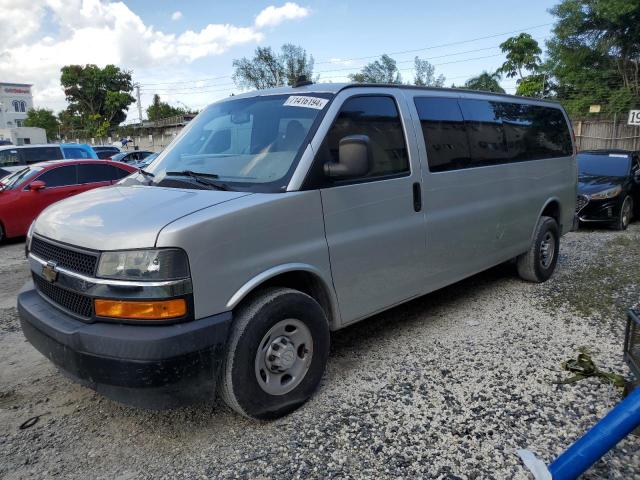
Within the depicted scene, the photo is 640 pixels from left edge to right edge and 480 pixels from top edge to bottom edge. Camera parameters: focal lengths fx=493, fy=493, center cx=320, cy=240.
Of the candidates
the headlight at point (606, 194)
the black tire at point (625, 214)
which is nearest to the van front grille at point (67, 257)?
the headlight at point (606, 194)

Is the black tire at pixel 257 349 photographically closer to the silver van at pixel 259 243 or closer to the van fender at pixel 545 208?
the silver van at pixel 259 243

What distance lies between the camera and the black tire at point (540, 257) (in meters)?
5.71

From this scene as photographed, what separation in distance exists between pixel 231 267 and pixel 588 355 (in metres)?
3.03

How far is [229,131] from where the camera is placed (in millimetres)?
3678

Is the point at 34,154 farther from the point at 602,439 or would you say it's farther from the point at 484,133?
the point at 602,439

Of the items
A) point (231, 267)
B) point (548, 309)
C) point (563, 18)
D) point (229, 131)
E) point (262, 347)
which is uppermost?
point (563, 18)

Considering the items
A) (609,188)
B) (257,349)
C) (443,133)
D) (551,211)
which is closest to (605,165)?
(609,188)

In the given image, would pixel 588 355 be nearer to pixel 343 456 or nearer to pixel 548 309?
pixel 548 309

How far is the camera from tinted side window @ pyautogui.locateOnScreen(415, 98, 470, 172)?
4.05 m

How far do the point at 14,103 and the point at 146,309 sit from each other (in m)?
102

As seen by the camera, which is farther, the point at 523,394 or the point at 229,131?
the point at 229,131

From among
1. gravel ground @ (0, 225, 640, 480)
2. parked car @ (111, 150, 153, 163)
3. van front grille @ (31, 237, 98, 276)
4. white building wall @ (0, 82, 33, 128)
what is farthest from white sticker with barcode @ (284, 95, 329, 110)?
white building wall @ (0, 82, 33, 128)

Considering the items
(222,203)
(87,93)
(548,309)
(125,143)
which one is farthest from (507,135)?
(87,93)

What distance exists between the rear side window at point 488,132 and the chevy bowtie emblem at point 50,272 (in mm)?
2804
